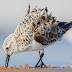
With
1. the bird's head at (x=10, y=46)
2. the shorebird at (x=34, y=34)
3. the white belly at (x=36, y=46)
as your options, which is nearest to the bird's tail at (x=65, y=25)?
the shorebird at (x=34, y=34)

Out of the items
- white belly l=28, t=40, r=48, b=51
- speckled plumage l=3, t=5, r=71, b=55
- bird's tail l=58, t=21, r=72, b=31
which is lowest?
white belly l=28, t=40, r=48, b=51

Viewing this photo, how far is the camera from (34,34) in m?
9.45

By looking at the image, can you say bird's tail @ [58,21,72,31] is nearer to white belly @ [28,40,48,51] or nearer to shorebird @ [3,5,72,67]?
shorebird @ [3,5,72,67]

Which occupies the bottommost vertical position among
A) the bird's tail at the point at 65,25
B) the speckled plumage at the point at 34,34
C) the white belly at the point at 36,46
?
the white belly at the point at 36,46

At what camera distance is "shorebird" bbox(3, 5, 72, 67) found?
9453mm

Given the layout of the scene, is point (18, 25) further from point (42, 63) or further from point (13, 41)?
point (42, 63)

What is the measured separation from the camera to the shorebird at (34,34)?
9453mm

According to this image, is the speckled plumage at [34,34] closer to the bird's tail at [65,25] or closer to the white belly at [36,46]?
the white belly at [36,46]

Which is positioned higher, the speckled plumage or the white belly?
the speckled plumage

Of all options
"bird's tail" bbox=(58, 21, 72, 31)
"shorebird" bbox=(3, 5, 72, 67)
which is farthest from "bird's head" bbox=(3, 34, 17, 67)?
"bird's tail" bbox=(58, 21, 72, 31)

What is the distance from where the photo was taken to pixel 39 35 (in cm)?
962

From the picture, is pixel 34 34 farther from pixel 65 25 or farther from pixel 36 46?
pixel 65 25

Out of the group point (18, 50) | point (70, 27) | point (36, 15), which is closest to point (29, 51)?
point (18, 50)

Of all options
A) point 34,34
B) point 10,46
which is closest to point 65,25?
point 34,34
